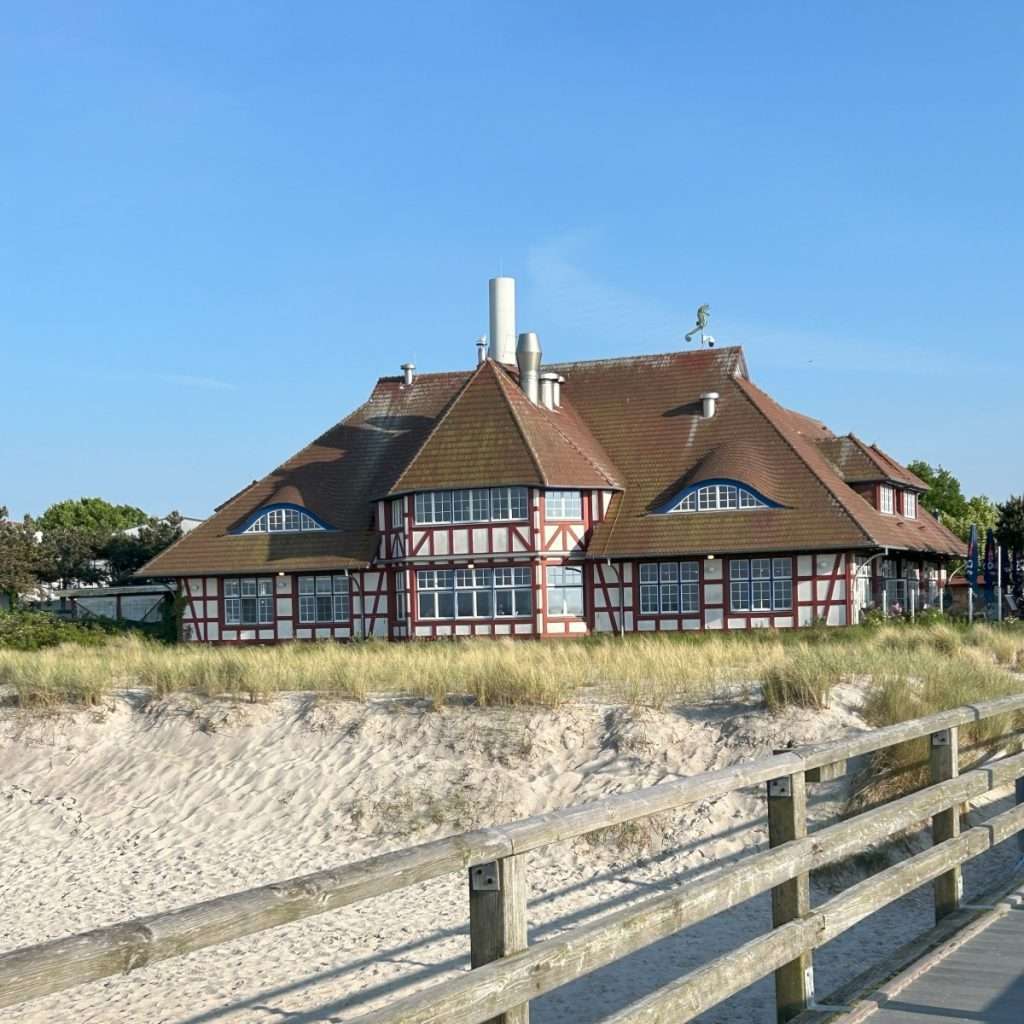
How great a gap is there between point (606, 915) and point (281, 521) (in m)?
36.0

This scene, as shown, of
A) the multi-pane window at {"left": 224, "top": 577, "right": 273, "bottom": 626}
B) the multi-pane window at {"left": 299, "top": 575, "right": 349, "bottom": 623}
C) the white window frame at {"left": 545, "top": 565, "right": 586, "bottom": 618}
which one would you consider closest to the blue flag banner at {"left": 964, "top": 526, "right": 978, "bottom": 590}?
the white window frame at {"left": 545, "top": 565, "right": 586, "bottom": 618}

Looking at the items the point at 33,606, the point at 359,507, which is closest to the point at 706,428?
the point at 359,507

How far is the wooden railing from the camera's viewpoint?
3197 mm

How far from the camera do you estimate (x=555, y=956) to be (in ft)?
13.6

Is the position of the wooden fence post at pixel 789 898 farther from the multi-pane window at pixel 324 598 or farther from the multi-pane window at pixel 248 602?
the multi-pane window at pixel 248 602

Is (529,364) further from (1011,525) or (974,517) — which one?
(974,517)

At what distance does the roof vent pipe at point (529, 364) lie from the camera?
40.5m

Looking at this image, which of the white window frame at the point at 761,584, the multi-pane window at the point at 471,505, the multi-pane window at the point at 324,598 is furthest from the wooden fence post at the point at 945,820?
the multi-pane window at the point at 324,598

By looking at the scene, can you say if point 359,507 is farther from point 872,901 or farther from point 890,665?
point 872,901

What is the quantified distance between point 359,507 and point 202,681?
1959 cm

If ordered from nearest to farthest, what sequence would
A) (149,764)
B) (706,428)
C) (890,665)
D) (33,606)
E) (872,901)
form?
(872,901) < (890,665) < (149,764) < (706,428) < (33,606)

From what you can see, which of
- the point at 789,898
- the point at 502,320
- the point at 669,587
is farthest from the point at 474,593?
the point at 789,898

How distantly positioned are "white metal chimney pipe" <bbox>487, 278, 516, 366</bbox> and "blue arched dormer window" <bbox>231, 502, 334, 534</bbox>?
8793 millimetres

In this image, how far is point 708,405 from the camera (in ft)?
130
